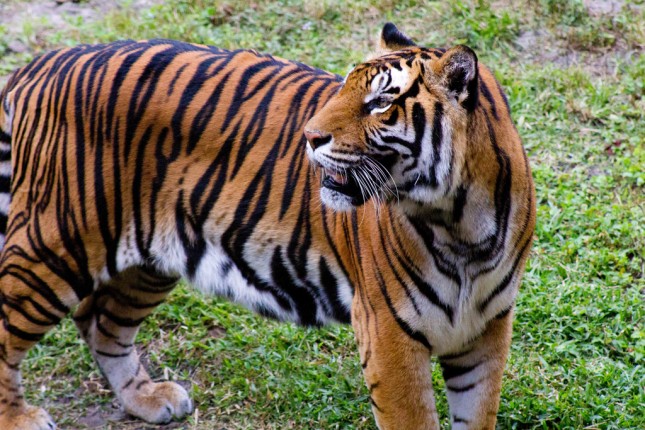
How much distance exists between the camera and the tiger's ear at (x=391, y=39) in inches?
134

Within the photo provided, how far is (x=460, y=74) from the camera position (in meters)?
3.01

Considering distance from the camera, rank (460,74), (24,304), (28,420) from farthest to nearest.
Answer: (28,420) < (24,304) < (460,74)

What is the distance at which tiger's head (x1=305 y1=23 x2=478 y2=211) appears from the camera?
3.04m

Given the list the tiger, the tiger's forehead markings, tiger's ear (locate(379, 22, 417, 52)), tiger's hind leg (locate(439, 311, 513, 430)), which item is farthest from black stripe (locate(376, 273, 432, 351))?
tiger's ear (locate(379, 22, 417, 52))

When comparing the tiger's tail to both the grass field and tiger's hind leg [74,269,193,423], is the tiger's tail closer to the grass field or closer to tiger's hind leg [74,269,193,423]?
tiger's hind leg [74,269,193,423]

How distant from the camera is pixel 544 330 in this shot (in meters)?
4.67

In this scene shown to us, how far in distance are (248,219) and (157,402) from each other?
1193 millimetres

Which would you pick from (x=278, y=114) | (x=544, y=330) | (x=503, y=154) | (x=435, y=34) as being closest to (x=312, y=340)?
(x=544, y=330)

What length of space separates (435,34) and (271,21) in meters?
1.30

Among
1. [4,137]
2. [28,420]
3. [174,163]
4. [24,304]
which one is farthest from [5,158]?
[28,420]

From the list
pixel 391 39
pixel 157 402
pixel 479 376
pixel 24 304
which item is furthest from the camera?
pixel 157 402

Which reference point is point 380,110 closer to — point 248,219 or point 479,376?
point 248,219

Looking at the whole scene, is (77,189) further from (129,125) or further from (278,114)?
(278,114)

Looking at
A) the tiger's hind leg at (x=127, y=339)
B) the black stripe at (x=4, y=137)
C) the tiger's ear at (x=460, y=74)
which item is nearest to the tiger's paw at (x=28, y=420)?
the tiger's hind leg at (x=127, y=339)
